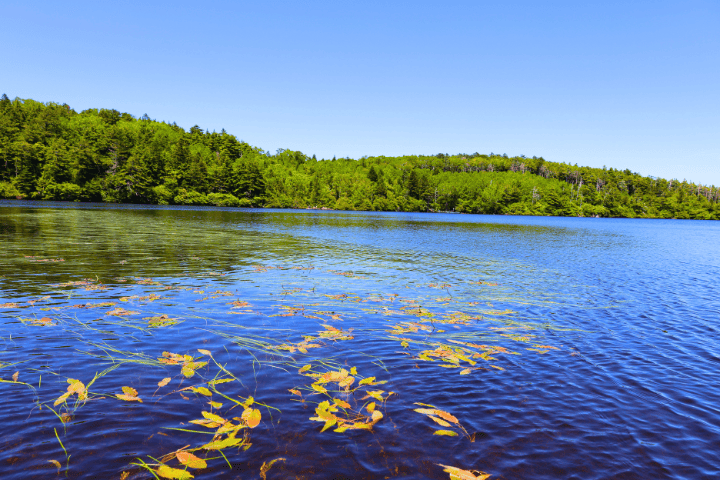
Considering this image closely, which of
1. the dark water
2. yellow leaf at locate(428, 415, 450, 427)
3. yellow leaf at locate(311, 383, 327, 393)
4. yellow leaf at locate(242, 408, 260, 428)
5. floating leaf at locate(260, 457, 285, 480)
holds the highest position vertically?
yellow leaf at locate(242, 408, 260, 428)

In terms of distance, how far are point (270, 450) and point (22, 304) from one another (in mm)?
13857

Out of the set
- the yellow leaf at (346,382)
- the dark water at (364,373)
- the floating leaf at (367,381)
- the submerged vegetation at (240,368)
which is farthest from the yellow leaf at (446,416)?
the yellow leaf at (346,382)

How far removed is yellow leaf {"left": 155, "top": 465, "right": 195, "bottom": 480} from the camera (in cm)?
552

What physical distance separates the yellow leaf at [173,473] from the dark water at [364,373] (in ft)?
0.67

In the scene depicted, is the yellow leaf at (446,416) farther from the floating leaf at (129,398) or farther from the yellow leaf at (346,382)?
the floating leaf at (129,398)

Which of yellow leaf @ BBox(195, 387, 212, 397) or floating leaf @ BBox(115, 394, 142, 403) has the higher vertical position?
yellow leaf @ BBox(195, 387, 212, 397)

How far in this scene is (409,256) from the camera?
35.3 meters

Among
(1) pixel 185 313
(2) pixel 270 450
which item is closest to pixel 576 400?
(2) pixel 270 450

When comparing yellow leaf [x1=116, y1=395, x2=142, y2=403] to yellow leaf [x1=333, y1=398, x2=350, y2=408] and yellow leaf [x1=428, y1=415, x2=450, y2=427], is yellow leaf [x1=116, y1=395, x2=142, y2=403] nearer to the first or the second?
yellow leaf [x1=333, y1=398, x2=350, y2=408]

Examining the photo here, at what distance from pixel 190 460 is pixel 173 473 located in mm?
263

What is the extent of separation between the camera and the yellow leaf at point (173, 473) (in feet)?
18.1

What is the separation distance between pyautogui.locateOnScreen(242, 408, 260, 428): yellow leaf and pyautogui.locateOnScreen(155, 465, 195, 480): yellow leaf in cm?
130

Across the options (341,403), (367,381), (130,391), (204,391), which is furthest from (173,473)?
(367,381)

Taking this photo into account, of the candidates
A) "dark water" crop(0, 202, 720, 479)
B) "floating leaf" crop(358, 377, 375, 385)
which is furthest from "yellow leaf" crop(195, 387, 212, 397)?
"floating leaf" crop(358, 377, 375, 385)
